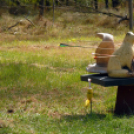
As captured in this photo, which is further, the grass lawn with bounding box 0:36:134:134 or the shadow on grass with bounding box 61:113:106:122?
the shadow on grass with bounding box 61:113:106:122

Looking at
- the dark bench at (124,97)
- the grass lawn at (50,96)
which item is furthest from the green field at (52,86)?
the dark bench at (124,97)

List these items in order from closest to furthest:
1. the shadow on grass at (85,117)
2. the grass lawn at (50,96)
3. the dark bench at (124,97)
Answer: the grass lawn at (50,96) → the shadow on grass at (85,117) → the dark bench at (124,97)

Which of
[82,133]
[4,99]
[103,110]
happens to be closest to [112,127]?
[82,133]

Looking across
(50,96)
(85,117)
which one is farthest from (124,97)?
(50,96)

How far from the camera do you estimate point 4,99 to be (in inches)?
176

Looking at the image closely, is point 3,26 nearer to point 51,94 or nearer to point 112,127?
point 51,94

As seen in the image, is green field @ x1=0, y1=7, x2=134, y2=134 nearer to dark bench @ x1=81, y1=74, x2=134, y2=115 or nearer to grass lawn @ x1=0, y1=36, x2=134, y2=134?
grass lawn @ x1=0, y1=36, x2=134, y2=134

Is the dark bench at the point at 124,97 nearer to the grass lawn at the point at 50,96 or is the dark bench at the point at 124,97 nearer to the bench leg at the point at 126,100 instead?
the bench leg at the point at 126,100

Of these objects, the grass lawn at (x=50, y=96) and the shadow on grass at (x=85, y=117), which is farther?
the shadow on grass at (x=85, y=117)

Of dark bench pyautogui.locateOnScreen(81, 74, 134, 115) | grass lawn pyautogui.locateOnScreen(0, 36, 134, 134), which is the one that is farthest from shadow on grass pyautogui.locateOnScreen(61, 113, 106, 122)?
dark bench pyautogui.locateOnScreen(81, 74, 134, 115)

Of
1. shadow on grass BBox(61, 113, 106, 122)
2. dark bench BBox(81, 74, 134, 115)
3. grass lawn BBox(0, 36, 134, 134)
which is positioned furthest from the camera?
dark bench BBox(81, 74, 134, 115)

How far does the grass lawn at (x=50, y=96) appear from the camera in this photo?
3312 millimetres

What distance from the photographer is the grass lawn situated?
331cm

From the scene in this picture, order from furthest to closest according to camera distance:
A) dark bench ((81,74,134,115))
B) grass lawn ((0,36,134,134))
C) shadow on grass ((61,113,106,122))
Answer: dark bench ((81,74,134,115))
shadow on grass ((61,113,106,122))
grass lawn ((0,36,134,134))
